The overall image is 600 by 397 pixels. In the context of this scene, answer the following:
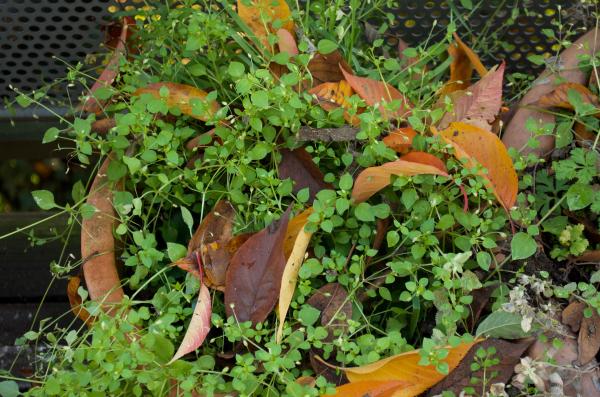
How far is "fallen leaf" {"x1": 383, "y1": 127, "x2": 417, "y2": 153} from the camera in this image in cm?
107

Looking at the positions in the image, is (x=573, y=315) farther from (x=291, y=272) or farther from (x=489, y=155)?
(x=291, y=272)

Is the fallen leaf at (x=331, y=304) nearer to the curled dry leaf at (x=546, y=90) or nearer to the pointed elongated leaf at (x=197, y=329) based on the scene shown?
the pointed elongated leaf at (x=197, y=329)

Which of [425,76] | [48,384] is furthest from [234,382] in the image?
[425,76]

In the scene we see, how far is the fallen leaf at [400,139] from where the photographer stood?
1.07 m

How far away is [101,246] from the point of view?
114 cm

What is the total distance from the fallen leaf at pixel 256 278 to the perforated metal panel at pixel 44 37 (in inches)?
24.7

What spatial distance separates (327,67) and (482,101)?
0.74 ft

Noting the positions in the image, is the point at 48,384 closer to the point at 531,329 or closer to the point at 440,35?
the point at 531,329

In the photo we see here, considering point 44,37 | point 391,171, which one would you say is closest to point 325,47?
point 391,171

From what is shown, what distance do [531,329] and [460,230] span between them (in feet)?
0.52

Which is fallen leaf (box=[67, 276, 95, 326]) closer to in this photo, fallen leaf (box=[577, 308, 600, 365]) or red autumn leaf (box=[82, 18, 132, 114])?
red autumn leaf (box=[82, 18, 132, 114])

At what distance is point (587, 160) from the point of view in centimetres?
106

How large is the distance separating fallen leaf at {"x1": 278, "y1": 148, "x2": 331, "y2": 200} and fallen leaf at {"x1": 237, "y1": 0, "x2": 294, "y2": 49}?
6.9 inches

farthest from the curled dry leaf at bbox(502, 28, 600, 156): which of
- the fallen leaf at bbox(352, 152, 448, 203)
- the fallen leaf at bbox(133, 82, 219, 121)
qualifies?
the fallen leaf at bbox(133, 82, 219, 121)
